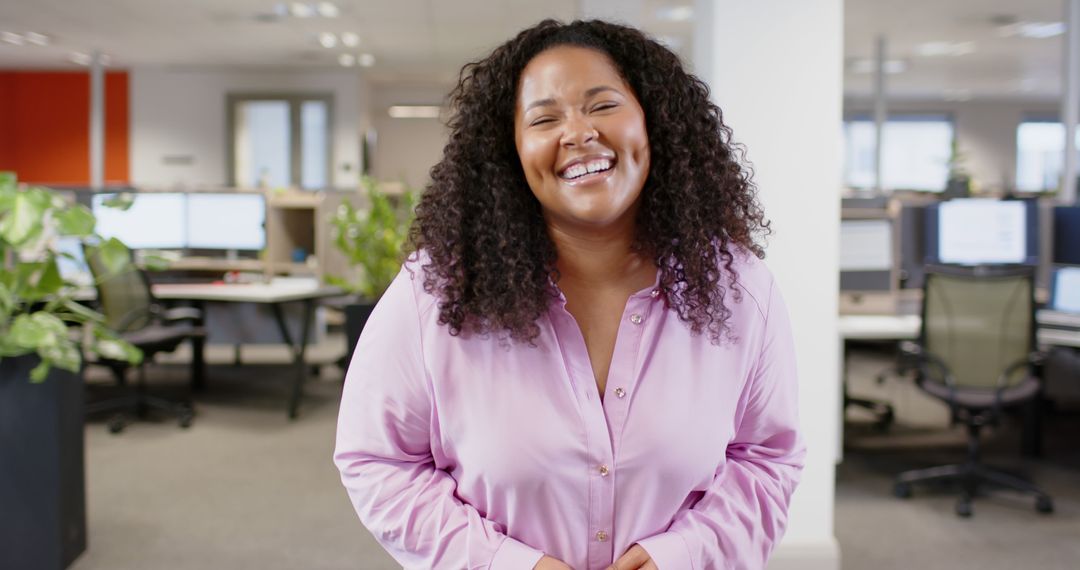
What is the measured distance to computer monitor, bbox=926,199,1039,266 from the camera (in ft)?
13.5

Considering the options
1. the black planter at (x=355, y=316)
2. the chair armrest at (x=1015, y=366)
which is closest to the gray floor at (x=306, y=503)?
the chair armrest at (x=1015, y=366)

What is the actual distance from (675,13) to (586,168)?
749 centimetres

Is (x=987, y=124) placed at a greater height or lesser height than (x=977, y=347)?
greater

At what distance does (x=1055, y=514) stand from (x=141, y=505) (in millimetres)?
3465

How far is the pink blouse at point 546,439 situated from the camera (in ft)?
3.44

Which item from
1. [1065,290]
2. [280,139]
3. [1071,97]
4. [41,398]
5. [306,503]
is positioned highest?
[280,139]

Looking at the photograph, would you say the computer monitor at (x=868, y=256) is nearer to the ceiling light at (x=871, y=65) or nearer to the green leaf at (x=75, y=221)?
the green leaf at (x=75, y=221)

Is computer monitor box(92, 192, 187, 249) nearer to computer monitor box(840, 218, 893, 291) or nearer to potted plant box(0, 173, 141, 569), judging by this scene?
potted plant box(0, 173, 141, 569)

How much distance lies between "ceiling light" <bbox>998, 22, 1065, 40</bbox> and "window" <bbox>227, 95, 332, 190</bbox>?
25.0 feet

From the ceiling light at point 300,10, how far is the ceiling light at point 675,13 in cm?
306

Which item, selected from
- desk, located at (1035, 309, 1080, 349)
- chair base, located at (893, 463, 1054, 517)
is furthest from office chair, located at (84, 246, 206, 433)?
desk, located at (1035, 309, 1080, 349)

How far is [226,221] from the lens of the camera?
5.39m

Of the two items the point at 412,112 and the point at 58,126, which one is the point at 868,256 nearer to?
the point at 412,112

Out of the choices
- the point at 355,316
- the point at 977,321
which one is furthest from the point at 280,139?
the point at 977,321
